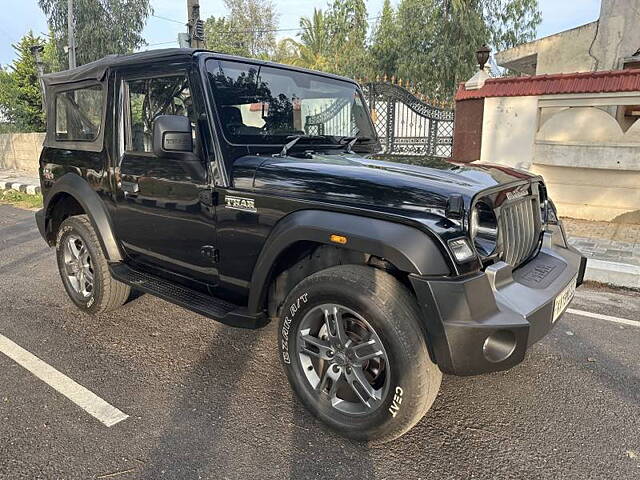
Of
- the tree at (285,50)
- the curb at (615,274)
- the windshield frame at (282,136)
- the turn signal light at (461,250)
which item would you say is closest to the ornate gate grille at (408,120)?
the curb at (615,274)

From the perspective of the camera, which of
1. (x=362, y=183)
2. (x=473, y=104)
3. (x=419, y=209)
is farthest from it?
(x=473, y=104)

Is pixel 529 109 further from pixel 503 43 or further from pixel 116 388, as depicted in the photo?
pixel 503 43

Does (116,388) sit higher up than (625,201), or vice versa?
(625,201)

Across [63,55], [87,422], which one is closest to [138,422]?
[87,422]

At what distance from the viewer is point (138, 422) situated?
8.94ft

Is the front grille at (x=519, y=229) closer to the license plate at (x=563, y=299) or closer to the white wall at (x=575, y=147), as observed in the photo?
the license plate at (x=563, y=299)

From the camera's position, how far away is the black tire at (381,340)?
2.30 meters

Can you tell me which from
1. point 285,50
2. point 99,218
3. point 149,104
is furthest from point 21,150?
point 285,50

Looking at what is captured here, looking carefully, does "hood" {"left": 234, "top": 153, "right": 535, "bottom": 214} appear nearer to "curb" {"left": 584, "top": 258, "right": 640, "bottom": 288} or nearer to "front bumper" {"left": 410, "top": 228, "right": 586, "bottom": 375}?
"front bumper" {"left": 410, "top": 228, "right": 586, "bottom": 375}

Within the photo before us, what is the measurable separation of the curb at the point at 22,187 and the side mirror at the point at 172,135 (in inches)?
405

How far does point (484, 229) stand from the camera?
8.02 ft

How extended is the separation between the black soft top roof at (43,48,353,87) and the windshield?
0.22ft

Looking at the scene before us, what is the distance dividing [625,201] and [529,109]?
1.98m

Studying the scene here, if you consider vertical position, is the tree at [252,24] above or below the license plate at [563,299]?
above
